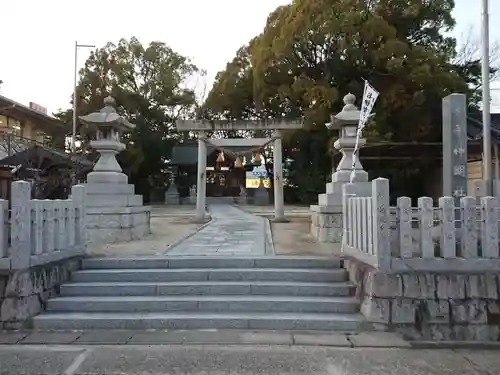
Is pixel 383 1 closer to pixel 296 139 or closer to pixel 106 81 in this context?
pixel 296 139

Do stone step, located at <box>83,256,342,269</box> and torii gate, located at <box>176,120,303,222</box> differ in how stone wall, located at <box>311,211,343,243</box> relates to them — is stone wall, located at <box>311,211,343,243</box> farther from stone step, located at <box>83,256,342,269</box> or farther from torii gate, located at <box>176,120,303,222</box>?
torii gate, located at <box>176,120,303,222</box>

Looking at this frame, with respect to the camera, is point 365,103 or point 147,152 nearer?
point 365,103

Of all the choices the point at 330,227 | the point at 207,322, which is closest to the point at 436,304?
the point at 207,322

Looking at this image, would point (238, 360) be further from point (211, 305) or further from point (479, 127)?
point (479, 127)

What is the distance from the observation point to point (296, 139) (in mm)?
27781

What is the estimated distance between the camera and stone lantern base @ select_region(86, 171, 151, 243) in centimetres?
954

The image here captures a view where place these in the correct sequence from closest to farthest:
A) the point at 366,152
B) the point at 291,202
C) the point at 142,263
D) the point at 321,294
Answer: the point at 321,294 → the point at 142,263 → the point at 366,152 → the point at 291,202

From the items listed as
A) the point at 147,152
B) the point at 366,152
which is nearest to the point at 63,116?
the point at 147,152

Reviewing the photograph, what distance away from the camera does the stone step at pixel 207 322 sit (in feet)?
18.1

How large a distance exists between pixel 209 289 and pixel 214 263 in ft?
2.18

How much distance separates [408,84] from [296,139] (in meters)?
8.26

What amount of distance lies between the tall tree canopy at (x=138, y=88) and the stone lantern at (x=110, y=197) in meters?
20.8

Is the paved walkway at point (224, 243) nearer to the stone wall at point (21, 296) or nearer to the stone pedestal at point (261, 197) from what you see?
the stone wall at point (21, 296)

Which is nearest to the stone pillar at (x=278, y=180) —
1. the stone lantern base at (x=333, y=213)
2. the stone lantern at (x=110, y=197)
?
the stone lantern base at (x=333, y=213)
